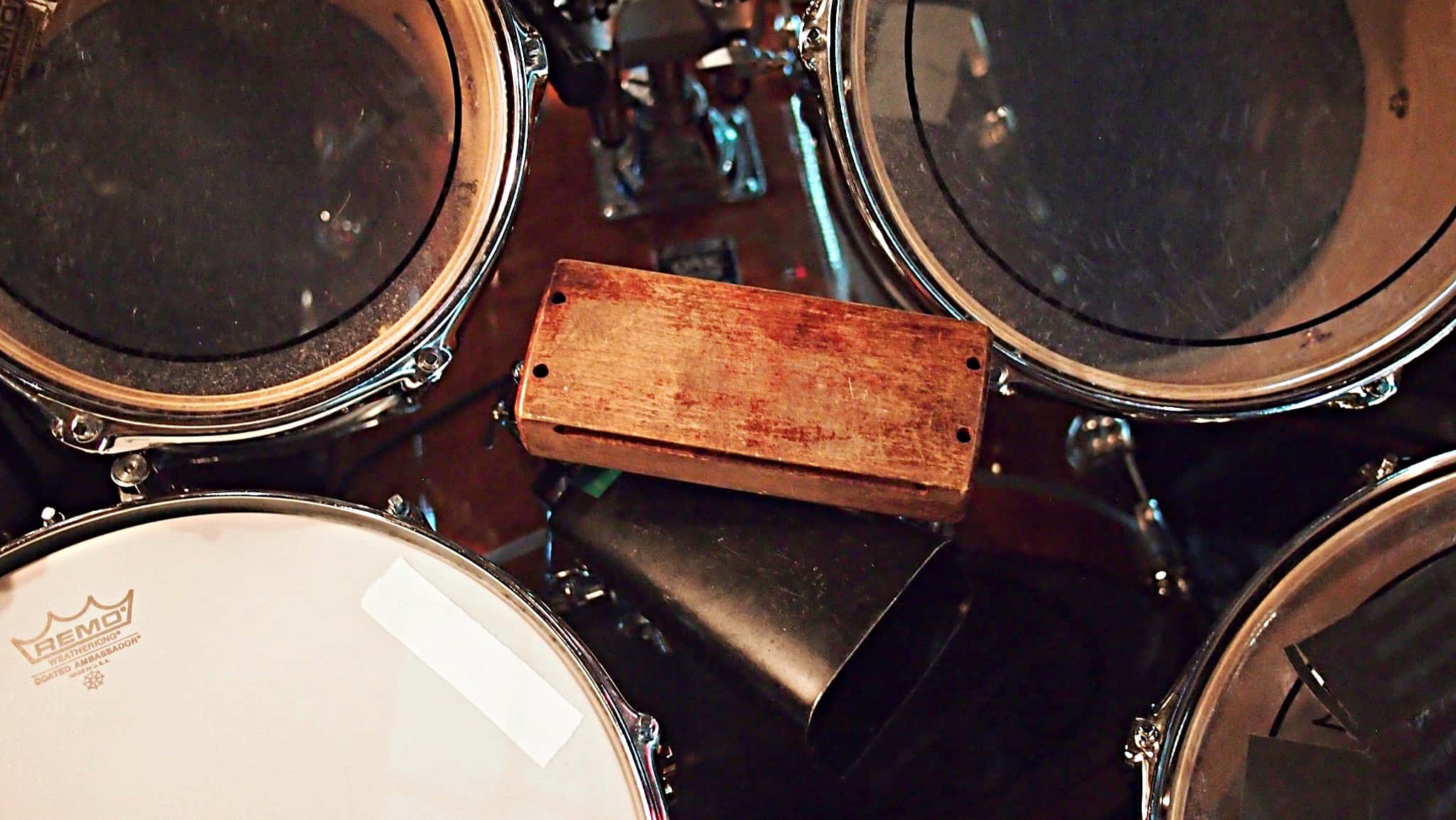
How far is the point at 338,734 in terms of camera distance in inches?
26.7

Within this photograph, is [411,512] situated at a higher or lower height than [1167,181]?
lower

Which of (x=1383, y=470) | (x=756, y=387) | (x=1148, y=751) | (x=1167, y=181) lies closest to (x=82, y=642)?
(x=756, y=387)

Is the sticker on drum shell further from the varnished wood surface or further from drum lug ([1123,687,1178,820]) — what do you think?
drum lug ([1123,687,1178,820])

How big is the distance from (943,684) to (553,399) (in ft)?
1.77

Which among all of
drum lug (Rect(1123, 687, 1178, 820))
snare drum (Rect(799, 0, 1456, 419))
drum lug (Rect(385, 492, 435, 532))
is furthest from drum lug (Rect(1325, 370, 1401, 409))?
drum lug (Rect(385, 492, 435, 532))

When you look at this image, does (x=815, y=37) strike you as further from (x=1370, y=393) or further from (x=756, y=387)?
(x=1370, y=393)

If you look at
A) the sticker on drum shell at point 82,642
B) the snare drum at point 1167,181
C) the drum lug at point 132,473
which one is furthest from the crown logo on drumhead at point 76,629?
the snare drum at point 1167,181

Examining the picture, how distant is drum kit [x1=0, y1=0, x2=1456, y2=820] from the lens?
0.69m

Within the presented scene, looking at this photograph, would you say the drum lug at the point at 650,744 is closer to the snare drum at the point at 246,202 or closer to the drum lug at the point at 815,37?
the snare drum at the point at 246,202

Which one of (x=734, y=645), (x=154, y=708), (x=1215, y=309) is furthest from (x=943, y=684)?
(x=154, y=708)

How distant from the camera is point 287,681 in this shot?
690 mm

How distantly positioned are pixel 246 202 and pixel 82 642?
1.11 ft

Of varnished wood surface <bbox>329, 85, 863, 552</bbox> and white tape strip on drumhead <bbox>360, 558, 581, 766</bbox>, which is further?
varnished wood surface <bbox>329, 85, 863, 552</bbox>

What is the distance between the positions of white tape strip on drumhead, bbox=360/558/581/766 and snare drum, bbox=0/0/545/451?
0.16 meters
